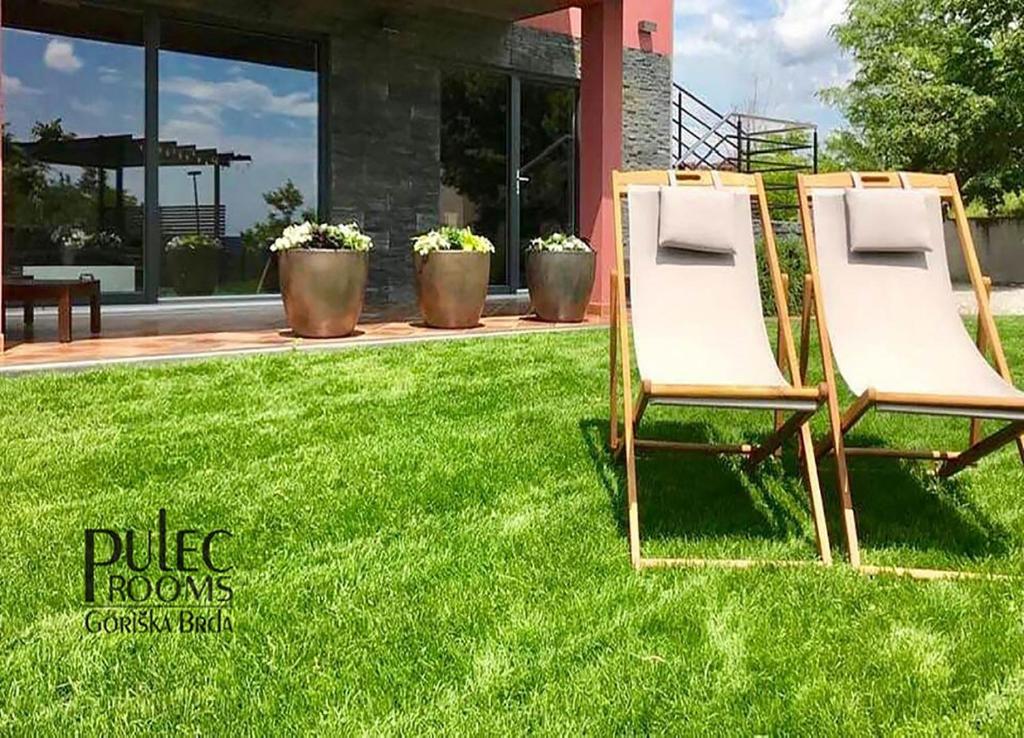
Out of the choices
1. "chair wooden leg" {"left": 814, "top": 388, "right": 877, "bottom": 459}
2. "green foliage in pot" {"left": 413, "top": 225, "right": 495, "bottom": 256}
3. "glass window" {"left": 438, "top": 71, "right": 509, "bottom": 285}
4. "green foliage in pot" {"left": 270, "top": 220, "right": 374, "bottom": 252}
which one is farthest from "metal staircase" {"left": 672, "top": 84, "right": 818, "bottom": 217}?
"chair wooden leg" {"left": 814, "top": 388, "right": 877, "bottom": 459}

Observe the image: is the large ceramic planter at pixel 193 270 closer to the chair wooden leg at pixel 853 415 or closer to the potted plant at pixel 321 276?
the potted plant at pixel 321 276

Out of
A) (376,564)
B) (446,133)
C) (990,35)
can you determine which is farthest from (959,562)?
(990,35)

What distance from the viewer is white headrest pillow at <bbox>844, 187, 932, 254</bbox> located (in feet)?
11.7

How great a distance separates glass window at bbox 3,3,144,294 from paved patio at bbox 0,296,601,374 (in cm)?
53

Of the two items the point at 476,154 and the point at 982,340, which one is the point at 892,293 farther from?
the point at 476,154

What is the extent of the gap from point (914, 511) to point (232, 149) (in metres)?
7.84

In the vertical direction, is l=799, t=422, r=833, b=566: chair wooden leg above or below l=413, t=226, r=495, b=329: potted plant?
below

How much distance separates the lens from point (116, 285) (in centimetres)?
862

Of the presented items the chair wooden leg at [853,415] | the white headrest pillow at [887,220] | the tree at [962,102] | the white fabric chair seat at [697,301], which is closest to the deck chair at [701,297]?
the white fabric chair seat at [697,301]

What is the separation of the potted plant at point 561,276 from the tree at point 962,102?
27.7 feet

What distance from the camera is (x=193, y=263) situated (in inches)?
359

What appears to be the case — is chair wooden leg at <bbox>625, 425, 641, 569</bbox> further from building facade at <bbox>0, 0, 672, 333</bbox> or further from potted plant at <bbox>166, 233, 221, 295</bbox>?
potted plant at <bbox>166, 233, 221, 295</bbox>

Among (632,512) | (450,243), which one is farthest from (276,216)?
(632,512)

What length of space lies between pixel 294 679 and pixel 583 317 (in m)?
6.28
